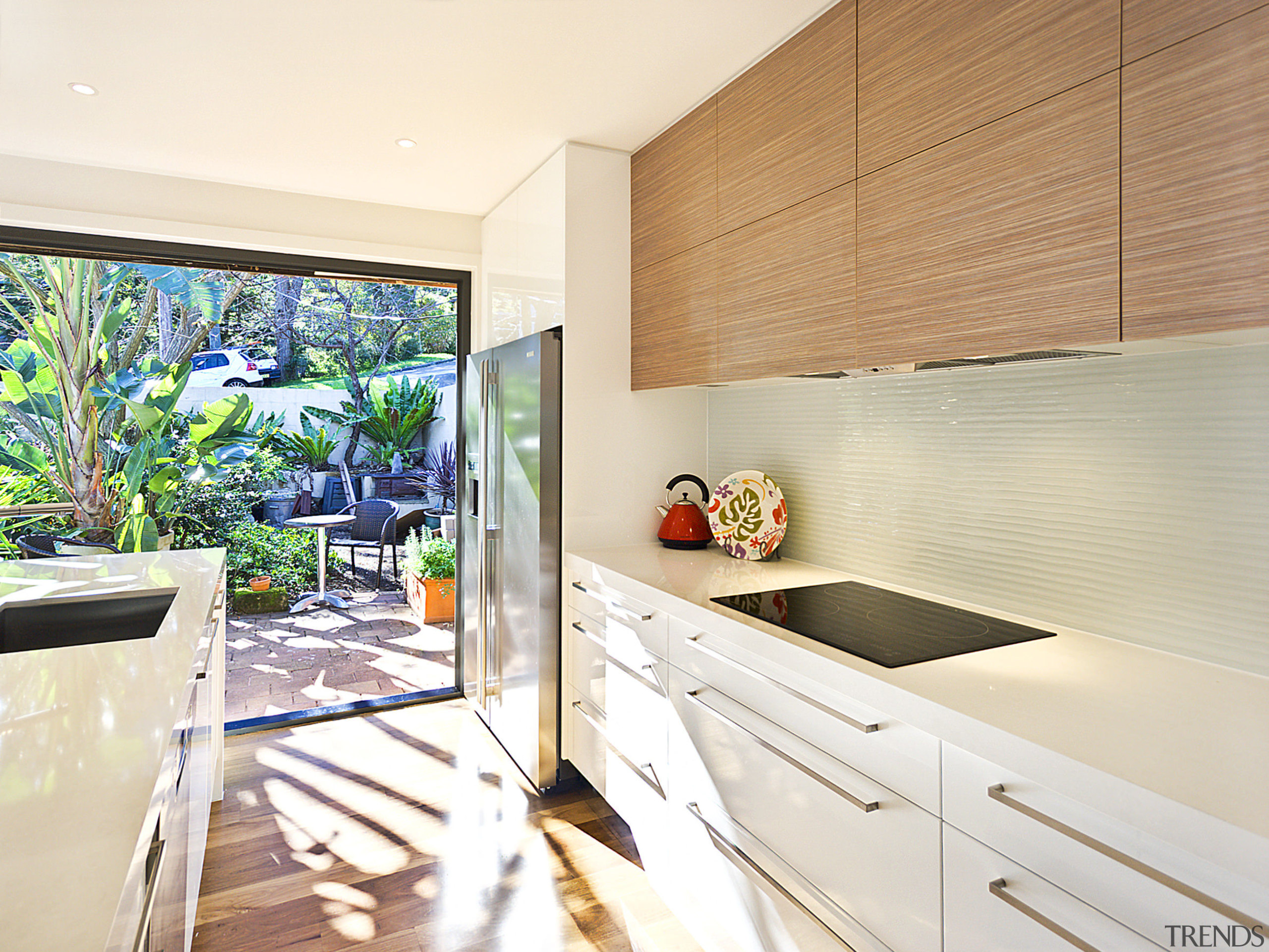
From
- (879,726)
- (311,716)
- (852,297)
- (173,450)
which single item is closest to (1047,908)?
(879,726)

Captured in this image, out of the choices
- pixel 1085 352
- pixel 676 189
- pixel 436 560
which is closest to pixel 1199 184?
pixel 1085 352

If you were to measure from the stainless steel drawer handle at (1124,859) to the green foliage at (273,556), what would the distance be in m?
4.89

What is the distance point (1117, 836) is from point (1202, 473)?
81 cm

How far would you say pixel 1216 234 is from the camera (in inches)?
42.3

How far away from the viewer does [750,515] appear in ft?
8.25

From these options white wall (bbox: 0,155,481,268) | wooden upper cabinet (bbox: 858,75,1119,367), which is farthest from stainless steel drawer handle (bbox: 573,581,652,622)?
white wall (bbox: 0,155,481,268)

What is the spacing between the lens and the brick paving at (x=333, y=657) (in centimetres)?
384

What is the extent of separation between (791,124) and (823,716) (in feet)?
5.09

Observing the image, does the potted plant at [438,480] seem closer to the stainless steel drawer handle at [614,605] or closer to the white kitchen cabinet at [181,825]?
the white kitchen cabinet at [181,825]

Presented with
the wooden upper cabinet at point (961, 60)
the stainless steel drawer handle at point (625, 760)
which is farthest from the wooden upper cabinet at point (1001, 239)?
the stainless steel drawer handle at point (625, 760)

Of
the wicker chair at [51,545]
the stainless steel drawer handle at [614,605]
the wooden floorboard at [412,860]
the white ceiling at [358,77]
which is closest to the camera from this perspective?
the white ceiling at [358,77]

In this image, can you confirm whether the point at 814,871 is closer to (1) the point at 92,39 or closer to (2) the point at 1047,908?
Result: (2) the point at 1047,908

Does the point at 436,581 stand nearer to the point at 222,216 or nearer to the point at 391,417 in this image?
the point at 391,417

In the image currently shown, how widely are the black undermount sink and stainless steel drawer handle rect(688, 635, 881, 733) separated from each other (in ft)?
4.94
